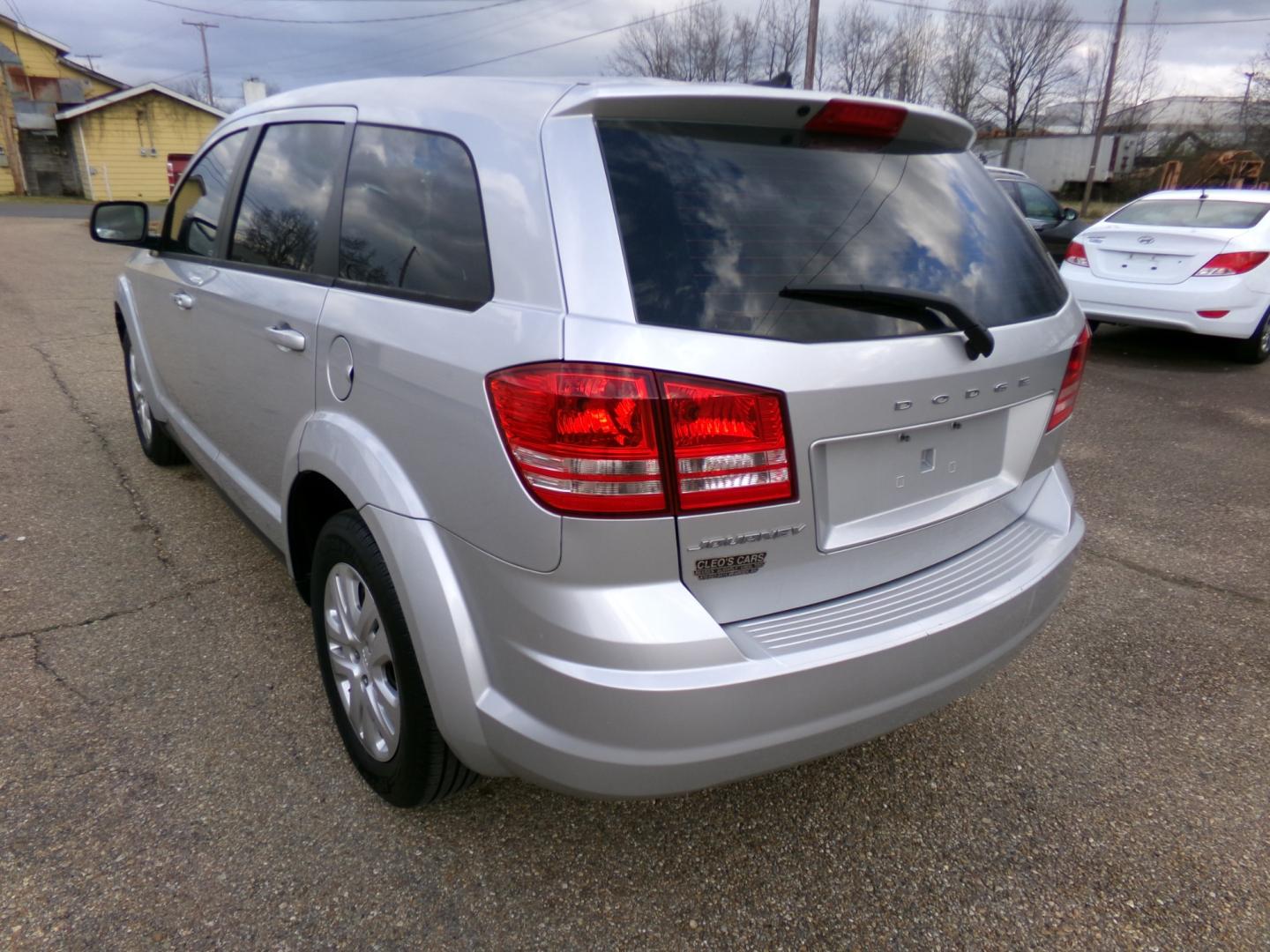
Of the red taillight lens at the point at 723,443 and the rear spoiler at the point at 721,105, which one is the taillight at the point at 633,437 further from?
the rear spoiler at the point at 721,105

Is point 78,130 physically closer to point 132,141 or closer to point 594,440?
point 132,141

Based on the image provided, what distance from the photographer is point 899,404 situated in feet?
6.21

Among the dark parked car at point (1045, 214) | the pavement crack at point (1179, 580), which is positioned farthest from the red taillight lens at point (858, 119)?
the dark parked car at point (1045, 214)

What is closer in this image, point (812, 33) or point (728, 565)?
point (728, 565)

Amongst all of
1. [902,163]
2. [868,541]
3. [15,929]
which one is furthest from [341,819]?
[902,163]

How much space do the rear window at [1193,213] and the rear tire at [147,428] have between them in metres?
8.08

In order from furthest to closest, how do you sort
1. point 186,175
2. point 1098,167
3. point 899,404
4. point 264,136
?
1. point 1098,167
2. point 186,175
3. point 264,136
4. point 899,404

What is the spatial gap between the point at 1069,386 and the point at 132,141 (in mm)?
46029

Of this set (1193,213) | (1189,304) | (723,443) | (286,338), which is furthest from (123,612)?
(1193,213)

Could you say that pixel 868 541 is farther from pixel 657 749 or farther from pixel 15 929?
pixel 15 929

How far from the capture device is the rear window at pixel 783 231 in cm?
176

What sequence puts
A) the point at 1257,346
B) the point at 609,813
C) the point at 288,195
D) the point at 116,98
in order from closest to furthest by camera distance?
1. the point at 609,813
2. the point at 288,195
3. the point at 1257,346
4. the point at 116,98

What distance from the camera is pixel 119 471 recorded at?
16.1 feet

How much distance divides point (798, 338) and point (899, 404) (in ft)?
0.93
